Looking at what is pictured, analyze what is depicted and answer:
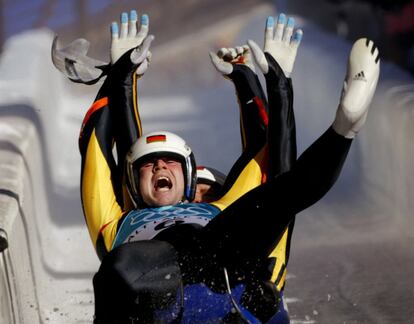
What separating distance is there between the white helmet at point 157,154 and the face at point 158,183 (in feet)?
0.07

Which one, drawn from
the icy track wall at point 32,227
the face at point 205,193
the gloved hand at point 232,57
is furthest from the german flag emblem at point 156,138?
the icy track wall at point 32,227

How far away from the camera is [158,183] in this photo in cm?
359

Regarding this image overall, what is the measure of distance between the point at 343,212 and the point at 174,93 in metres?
5.95

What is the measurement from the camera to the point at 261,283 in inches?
127

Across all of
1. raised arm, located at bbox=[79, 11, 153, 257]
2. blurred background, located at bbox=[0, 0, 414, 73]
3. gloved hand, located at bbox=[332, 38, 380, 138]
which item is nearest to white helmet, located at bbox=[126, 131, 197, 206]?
raised arm, located at bbox=[79, 11, 153, 257]

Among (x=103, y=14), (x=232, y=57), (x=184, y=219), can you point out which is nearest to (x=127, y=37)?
(x=232, y=57)

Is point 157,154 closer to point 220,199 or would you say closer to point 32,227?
point 220,199

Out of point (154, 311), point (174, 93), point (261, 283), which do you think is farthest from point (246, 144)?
point (174, 93)

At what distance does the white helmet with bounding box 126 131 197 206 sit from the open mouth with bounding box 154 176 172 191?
61 mm

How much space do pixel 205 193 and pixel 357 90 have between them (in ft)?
3.79

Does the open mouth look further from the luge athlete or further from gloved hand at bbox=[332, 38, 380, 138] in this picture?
gloved hand at bbox=[332, 38, 380, 138]

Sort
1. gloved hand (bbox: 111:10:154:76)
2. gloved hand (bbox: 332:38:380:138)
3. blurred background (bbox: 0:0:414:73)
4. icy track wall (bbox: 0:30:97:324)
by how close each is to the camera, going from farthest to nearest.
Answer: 1. blurred background (bbox: 0:0:414:73)
2. gloved hand (bbox: 111:10:154:76)
3. icy track wall (bbox: 0:30:97:324)
4. gloved hand (bbox: 332:38:380:138)

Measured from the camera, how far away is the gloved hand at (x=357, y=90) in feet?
9.36

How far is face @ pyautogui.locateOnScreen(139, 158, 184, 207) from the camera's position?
358 cm
